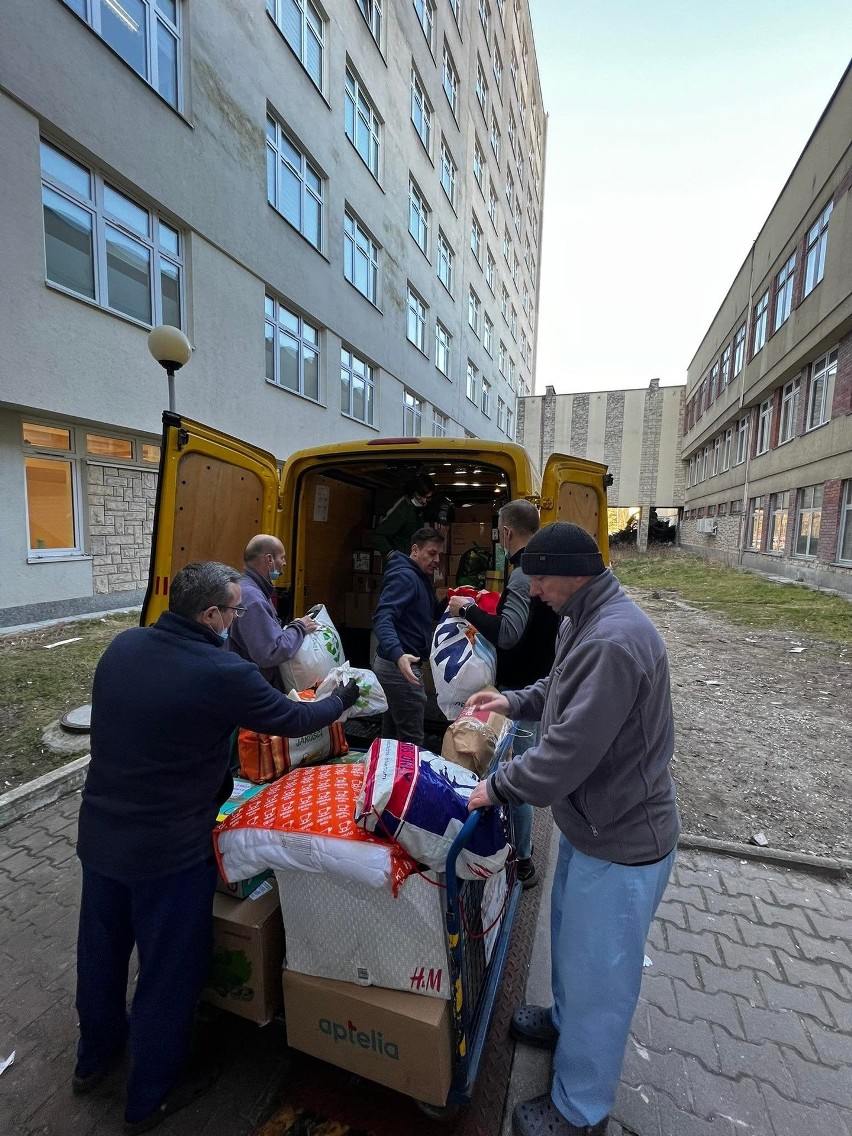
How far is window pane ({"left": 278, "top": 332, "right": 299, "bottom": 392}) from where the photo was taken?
1110 centimetres

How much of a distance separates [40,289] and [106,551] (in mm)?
3686

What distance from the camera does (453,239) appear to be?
20.5 meters

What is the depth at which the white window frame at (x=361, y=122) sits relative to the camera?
12.5 m

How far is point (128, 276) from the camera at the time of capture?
7.81 metres

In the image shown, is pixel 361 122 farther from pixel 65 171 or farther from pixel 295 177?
pixel 65 171

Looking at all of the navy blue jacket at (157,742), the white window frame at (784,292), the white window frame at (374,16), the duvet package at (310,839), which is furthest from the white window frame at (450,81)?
the duvet package at (310,839)

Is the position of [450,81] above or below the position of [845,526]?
above

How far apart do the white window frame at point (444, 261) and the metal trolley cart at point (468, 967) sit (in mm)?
20995

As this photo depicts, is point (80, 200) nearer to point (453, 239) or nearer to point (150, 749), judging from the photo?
point (150, 749)

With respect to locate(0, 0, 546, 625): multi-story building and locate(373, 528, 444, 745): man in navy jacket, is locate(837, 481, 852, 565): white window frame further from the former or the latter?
locate(373, 528, 444, 745): man in navy jacket

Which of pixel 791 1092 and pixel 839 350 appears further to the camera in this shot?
pixel 839 350

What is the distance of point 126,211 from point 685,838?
34.0 feet

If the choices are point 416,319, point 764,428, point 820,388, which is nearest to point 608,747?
point 416,319

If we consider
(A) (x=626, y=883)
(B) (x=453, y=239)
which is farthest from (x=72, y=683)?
(B) (x=453, y=239)
